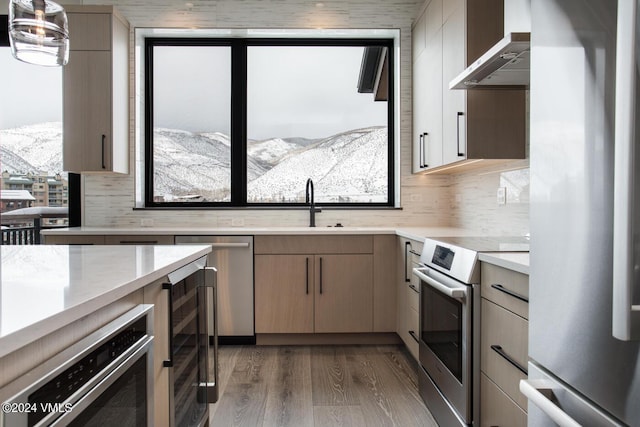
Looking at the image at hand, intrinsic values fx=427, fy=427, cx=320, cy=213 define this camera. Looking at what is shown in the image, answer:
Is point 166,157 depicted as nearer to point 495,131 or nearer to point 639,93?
point 495,131

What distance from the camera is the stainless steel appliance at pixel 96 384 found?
0.62 metres

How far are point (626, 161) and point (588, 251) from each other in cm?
20

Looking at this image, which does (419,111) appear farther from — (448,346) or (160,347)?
(160,347)

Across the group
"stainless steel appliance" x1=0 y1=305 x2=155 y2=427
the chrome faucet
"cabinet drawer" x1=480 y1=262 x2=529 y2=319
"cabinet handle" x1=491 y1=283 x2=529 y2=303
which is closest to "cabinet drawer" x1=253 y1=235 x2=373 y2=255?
the chrome faucet

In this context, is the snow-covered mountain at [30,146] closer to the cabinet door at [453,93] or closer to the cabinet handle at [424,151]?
the cabinet handle at [424,151]

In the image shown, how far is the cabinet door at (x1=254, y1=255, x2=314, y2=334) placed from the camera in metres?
3.20

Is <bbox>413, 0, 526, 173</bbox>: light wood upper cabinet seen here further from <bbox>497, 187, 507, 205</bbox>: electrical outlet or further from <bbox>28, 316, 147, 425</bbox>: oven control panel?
<bbox>28, 316, 147, 425</bbox>: oven control panel

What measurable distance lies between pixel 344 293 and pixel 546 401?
2.39 metres

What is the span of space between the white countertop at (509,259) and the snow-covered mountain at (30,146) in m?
3.67

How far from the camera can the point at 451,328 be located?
75.5 inches

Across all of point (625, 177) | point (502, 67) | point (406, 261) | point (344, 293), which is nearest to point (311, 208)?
point (344, 293)

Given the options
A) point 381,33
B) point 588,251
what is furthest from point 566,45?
point 381,33

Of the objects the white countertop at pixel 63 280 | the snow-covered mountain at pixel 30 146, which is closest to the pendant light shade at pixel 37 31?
the white countertop at pixel 63 280

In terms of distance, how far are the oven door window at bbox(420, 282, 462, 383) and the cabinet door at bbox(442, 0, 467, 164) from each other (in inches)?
33.5
